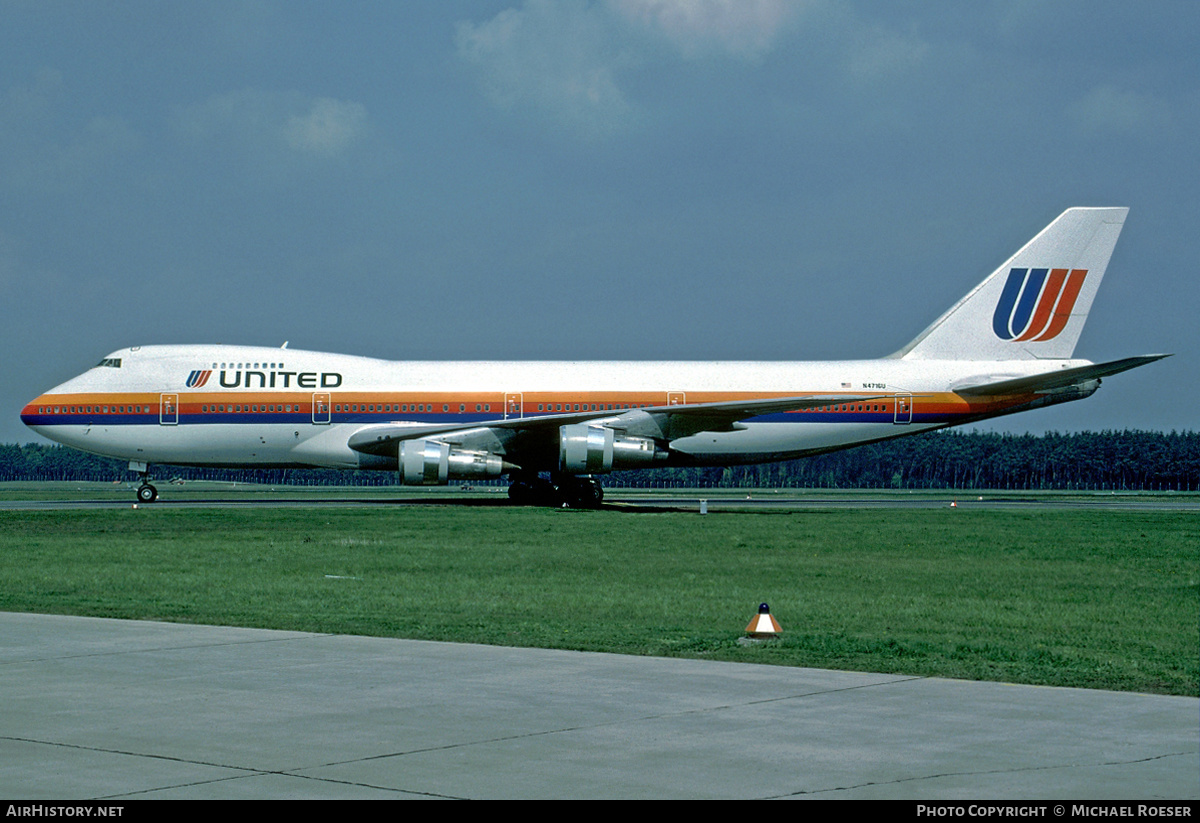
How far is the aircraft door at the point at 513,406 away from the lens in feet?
128

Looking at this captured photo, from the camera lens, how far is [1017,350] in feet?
136

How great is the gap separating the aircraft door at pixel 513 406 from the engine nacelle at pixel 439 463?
9.03ft

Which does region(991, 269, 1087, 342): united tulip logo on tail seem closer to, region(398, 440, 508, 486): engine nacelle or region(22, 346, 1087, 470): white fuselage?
region(22, 346, 1087, 470): white fuselage

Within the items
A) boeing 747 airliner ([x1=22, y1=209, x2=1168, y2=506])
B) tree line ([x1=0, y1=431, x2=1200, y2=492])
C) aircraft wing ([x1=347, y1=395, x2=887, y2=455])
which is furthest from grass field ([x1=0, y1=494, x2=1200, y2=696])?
tree line ([x1=0, y1=431, x2=1200, y2=492])

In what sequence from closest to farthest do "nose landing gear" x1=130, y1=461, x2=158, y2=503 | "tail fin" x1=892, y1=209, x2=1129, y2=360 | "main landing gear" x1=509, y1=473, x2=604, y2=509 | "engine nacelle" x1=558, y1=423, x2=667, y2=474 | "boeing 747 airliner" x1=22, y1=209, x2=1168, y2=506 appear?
"engine nacelle" x1=558, y1=423, x2=667, y2=474 → "main landing gear" x1=509, y1=473, x2=604, y2=509 → "boeing 747 airliner" x1=22, y1=209, x2=1168, y2=506 → "tail fin" x1=892, y1=209, x2=1129, y2=360 → "nose landing gear" x1=130, y1=461, x2=158, y2=503

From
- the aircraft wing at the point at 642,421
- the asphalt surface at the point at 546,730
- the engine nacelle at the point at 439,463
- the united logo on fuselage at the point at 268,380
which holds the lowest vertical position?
the asphalt surface at the point at 546,730

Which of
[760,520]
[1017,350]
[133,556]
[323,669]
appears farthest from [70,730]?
[1017,350]

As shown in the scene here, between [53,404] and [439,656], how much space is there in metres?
33.9

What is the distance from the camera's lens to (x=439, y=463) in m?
36.0

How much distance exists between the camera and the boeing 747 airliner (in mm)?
38938

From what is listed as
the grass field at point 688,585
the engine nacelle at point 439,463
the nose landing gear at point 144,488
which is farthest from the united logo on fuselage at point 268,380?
the grass field at point 688,585

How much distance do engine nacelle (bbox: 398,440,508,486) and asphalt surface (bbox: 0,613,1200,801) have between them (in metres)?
25.1

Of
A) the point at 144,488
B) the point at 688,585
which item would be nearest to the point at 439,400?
the point at 144,488

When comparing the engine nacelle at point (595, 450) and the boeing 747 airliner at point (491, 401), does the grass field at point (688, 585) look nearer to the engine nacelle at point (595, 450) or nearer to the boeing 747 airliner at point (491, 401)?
the engine nacelle at point (595, 450)
